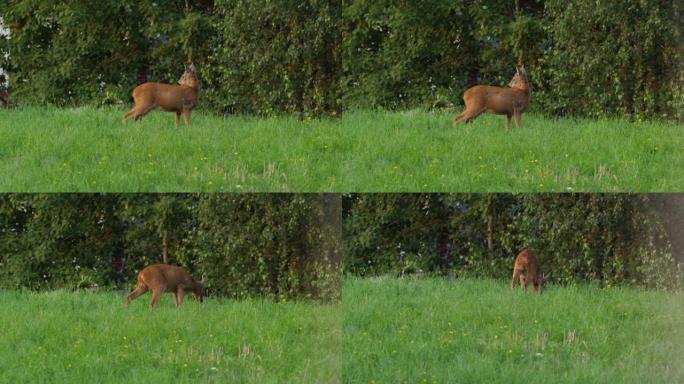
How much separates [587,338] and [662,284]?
1336mm

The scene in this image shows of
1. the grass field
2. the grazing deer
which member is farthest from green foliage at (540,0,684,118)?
the grazing deer

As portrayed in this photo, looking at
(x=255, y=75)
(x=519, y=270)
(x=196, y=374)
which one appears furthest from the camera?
(x=255, y=75)

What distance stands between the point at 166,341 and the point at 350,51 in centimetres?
332

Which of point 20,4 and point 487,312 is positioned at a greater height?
point 20,4

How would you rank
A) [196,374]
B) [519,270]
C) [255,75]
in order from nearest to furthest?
[196,374], [519,270], [255,75]

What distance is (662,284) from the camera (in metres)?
12.7

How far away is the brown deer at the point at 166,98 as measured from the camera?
12.8 metres

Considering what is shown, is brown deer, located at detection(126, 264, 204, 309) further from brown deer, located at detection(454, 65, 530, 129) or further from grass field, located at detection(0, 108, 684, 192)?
brown deer, located at detection(454, 65, 530, 129)

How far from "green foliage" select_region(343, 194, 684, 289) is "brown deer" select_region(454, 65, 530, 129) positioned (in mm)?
767

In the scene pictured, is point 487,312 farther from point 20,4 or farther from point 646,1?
point 20,4

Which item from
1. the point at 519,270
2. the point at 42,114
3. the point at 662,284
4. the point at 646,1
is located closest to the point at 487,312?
the point at 519,270

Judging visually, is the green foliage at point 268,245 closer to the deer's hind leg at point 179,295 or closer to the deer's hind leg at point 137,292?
the deer's hind leg at point 179,295

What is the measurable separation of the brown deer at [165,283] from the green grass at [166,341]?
0.26ft

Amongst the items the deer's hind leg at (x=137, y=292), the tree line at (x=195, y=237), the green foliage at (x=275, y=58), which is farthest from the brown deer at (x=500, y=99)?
the deer's hind leg at (x=137, y=292)
